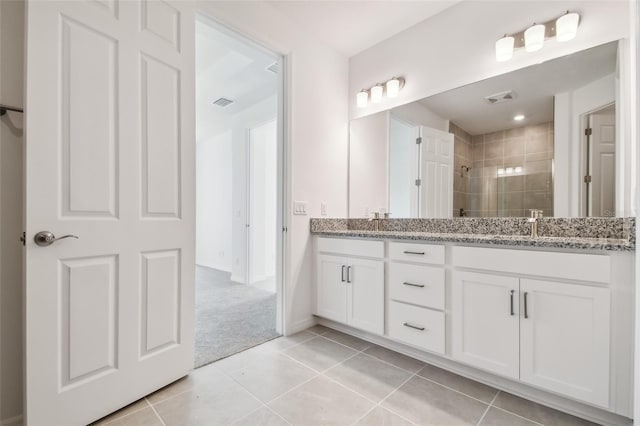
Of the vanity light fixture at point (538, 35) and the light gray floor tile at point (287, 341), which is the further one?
the light gray floor tile at point (287, 341)

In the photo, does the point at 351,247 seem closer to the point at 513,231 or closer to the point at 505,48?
the point at 513,231

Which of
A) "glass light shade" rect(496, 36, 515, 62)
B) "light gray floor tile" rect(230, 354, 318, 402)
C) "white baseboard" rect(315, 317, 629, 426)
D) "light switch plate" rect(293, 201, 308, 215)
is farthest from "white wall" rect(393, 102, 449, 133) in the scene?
"light gray floor tile" rect(230, 354, 318, 402)

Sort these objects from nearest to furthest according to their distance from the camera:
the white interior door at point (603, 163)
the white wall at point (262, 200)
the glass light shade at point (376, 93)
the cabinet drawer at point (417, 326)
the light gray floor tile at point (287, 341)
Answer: the white interior door at point (603, 163), the cabinet drawer at point (417, 326), the light gray floor tile at point (287, 341), the glass light shade at point (376, 93), the white wall at point (262, 200)

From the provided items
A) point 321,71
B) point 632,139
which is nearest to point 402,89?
point 321,71

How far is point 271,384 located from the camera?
5.40 ft

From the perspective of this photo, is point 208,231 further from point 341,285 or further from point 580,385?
point 580,385

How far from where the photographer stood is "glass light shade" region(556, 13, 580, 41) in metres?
1.70

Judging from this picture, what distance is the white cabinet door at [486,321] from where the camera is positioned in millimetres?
1512

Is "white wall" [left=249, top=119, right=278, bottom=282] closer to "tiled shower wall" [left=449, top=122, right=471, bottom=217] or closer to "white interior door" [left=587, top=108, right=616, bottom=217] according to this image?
"tiled shower wall" [left=449, top=122, right=471, bottom=217]

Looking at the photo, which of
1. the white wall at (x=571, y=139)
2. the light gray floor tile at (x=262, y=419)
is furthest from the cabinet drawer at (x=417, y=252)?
the light gray floor tile at (x=262, y=419)

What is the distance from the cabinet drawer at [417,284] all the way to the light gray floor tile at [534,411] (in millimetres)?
533

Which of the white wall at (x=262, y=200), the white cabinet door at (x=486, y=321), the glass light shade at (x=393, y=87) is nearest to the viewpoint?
the white cabinet door at (x=486, y=321)

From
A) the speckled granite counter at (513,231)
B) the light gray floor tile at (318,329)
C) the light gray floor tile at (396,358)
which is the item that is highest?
the speckled granite counter at (513,231)

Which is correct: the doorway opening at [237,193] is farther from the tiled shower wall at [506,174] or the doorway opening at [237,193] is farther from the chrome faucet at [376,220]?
the tiled shower wall at [506,174]
